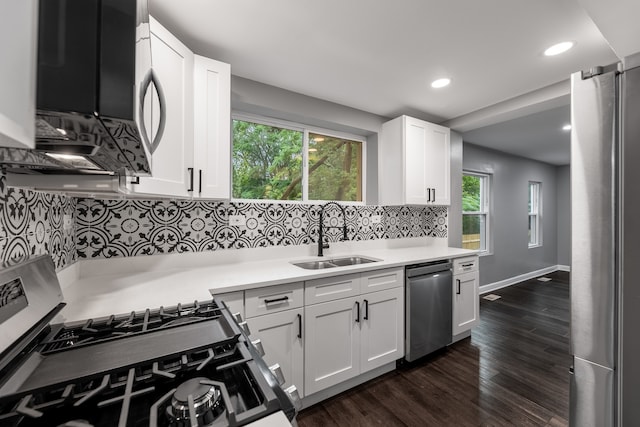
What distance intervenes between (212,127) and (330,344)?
5.36 feet

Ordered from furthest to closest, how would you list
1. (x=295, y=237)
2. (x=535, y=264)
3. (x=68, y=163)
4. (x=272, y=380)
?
(x=535, y=264), (x=295, y=237), (x=68, y=163), (x=272, y=380)

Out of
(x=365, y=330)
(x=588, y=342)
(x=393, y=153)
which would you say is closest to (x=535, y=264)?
(x=393, y=153)

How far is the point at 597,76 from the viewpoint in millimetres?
867

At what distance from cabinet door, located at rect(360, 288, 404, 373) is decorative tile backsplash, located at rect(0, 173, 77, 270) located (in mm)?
1781

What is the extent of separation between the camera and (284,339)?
1.58 meters

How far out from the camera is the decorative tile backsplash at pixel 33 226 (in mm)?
857

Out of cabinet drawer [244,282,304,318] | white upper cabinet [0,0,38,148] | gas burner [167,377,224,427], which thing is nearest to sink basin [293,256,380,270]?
cabinet drawer [244,282,304,318]

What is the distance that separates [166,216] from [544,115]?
3.95 metres

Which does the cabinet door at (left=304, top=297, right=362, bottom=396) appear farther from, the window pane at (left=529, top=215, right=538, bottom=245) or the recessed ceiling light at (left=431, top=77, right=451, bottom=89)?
the window pane at (left=529, top=215, right=538, bottom=245)

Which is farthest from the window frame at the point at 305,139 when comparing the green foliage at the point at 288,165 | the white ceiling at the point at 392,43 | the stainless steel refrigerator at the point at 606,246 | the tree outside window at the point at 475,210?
the tree outside window at the point at 475,210

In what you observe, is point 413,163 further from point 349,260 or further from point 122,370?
point 122,370

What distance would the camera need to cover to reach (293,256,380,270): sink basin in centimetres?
220

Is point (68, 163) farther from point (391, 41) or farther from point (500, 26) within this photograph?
point (500, 26)

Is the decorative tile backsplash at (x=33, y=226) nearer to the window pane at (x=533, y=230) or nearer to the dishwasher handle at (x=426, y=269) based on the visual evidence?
the dishwasher handle at (x=426, y=269)
